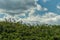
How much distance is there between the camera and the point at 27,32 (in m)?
36.7

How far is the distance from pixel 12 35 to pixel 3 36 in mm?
1278

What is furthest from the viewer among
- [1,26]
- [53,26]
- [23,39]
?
[53,26]

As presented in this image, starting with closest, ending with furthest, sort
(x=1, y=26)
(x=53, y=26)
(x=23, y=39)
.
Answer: (x=23, y=39) → (x=1, y=26) → (x=53, y=26)

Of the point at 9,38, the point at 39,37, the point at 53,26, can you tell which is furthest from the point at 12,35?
the point at 53,26

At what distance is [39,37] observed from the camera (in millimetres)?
35688

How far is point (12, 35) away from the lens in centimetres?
3575

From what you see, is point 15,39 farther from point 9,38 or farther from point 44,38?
point 44,38

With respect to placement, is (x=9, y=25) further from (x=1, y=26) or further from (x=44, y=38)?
(x=44, y=38)

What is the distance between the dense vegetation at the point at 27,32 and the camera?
116ft

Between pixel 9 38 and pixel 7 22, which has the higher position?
pixel 7 22

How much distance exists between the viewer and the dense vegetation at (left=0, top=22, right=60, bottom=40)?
1394 inches

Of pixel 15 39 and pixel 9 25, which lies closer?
pixel 15 39

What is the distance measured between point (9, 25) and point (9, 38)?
11.3 feet

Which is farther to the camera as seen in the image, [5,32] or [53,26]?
[53,26]
